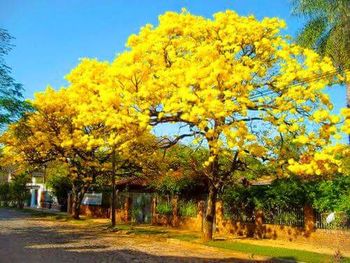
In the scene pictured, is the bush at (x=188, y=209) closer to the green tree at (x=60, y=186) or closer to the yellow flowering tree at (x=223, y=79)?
the yellow flowering tree at (x=223, y=79)

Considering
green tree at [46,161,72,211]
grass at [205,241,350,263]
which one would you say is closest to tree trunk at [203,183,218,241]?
grass at [205,241,350,263]

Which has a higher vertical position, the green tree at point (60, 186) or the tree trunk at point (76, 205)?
the green tree at point (60, 186)

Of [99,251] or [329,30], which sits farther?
[329,30]

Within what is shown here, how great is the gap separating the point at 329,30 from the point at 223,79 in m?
9.43

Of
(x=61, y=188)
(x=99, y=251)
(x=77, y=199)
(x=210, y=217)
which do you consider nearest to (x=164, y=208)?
(x=77, y=199)

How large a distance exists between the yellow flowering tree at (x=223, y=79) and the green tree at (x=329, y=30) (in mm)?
4255

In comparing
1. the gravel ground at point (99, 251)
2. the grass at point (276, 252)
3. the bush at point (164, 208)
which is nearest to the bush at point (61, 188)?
the bush at point (164, 208)

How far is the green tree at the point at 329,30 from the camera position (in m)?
23.9

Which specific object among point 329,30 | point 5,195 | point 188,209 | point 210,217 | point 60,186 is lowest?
point 210,217

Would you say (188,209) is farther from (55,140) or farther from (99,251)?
(99,251)

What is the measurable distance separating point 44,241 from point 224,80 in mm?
9277

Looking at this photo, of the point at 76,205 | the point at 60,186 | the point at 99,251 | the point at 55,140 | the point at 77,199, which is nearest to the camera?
the point at 99,251

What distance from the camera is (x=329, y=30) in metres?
25.3

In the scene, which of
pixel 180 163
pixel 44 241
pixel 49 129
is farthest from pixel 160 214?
pixel 44 241
